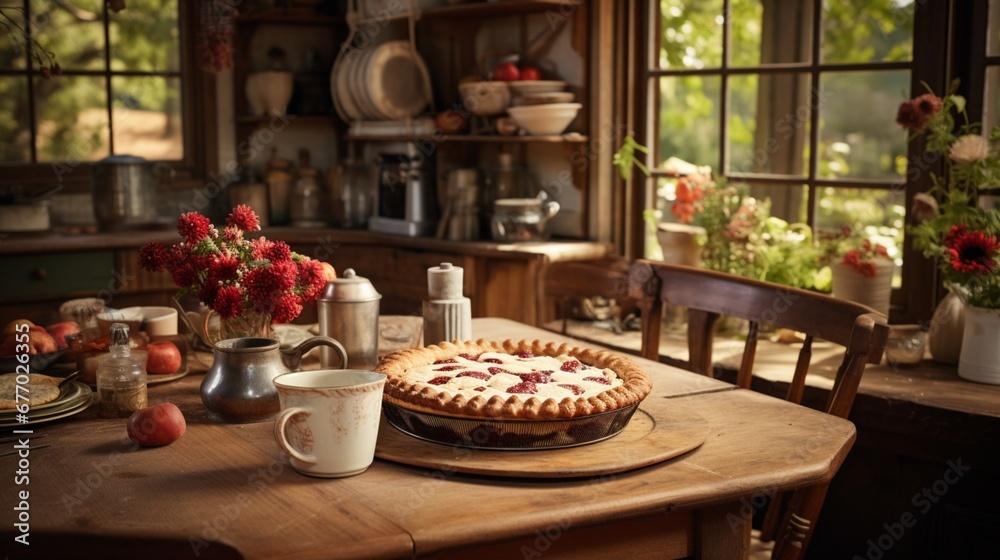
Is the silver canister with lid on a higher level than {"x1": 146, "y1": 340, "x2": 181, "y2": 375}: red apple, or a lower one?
higher

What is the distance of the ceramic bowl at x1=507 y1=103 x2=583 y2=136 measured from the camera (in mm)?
3479

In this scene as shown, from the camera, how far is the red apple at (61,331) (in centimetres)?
208

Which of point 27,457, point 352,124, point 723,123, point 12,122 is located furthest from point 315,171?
point 27,457

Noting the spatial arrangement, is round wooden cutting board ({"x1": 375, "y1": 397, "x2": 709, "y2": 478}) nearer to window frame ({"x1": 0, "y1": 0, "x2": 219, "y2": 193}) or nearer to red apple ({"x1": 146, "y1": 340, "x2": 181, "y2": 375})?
red apple ({"x1": 146, "y1": 340, "x2": 181, "y2": 375})

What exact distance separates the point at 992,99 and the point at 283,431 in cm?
218

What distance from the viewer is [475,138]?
371 cm

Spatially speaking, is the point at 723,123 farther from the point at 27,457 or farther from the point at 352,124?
the point at 27,457

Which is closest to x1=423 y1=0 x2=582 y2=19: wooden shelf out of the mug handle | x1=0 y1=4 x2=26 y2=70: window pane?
x1=0 y1=4 x2=26 y2=70: window pane

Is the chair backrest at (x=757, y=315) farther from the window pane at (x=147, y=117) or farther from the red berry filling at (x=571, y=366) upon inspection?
the window pane at (x=147, y=117)

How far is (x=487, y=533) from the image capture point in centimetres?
122

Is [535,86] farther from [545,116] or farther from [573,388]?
[573,388]

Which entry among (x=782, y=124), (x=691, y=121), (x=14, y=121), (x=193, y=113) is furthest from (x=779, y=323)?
(x=691, y=121)

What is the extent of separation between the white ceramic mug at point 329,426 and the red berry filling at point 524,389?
26 centimetres

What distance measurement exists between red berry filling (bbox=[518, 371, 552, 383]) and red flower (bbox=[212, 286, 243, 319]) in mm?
485
